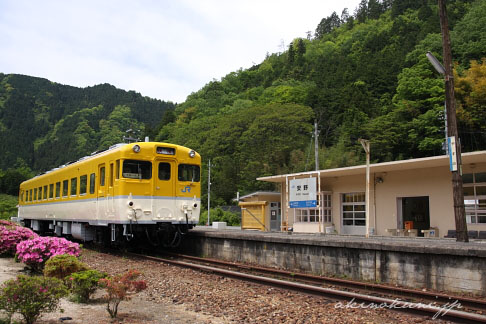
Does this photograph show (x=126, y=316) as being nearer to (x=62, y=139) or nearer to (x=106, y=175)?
(x=106, y=175)

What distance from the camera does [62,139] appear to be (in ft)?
309

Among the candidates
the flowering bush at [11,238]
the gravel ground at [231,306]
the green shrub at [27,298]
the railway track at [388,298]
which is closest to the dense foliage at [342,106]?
the railway track at [388,298]

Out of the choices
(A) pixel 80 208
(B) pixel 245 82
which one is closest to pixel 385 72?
(B) pixel 245 82

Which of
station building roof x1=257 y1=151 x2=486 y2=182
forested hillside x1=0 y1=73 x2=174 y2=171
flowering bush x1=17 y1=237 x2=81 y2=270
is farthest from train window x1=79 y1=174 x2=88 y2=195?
forested hillside x1=0 y1=73 x2=174 y2=171

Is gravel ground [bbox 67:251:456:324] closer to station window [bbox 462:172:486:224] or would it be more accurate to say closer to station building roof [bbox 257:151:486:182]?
station building roof [bbox 257:151:486:182]

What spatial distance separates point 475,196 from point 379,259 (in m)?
9.08

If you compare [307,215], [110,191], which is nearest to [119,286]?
[110,191]

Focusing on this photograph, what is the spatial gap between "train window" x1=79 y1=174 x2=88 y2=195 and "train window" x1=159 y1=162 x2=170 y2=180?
3.26 m

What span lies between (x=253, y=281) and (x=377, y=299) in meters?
2.90

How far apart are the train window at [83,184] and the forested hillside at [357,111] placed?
21.1 metres

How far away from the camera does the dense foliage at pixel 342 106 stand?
38.1 meters

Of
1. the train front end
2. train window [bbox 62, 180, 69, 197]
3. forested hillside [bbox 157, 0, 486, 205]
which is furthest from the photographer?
forested hillside [bbox 157, 0, 486, 205]

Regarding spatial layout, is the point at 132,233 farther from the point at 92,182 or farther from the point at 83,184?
the point at 83,184

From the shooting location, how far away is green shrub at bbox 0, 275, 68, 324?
17.0 feet
